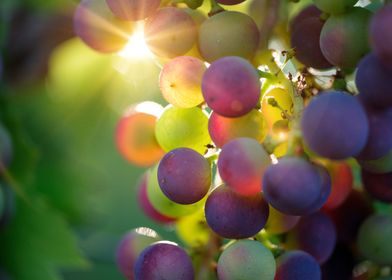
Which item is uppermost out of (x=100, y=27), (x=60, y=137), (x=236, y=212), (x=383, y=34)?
(x=383, y=34)

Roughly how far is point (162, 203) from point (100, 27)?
26 centimetres

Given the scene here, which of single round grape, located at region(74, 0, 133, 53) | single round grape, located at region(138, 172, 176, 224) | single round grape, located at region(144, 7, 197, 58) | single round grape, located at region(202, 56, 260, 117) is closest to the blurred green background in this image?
single round grape, located at region(138, 172, 176, 224)

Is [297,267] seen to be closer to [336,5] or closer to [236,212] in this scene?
[236,212]

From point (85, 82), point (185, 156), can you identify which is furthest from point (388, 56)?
point (85, 82)

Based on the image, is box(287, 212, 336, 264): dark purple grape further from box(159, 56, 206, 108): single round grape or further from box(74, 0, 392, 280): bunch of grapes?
box(159, 56, 206, 108): single round grape

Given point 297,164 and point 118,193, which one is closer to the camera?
point 297,164

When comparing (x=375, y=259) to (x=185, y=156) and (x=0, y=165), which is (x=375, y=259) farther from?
(x=0, y=165)

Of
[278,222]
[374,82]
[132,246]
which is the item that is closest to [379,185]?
[278,222]

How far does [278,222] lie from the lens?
0.84 meters

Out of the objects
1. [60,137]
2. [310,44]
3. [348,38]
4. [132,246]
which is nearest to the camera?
[348,38]

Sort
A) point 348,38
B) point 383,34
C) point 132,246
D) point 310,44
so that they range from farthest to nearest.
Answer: point 132,246
point 310,44
point 348,38
point 383,34

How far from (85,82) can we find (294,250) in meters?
1.02

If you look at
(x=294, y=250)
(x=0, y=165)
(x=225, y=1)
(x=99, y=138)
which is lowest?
(x=99, y=138)

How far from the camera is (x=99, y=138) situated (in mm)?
1866
